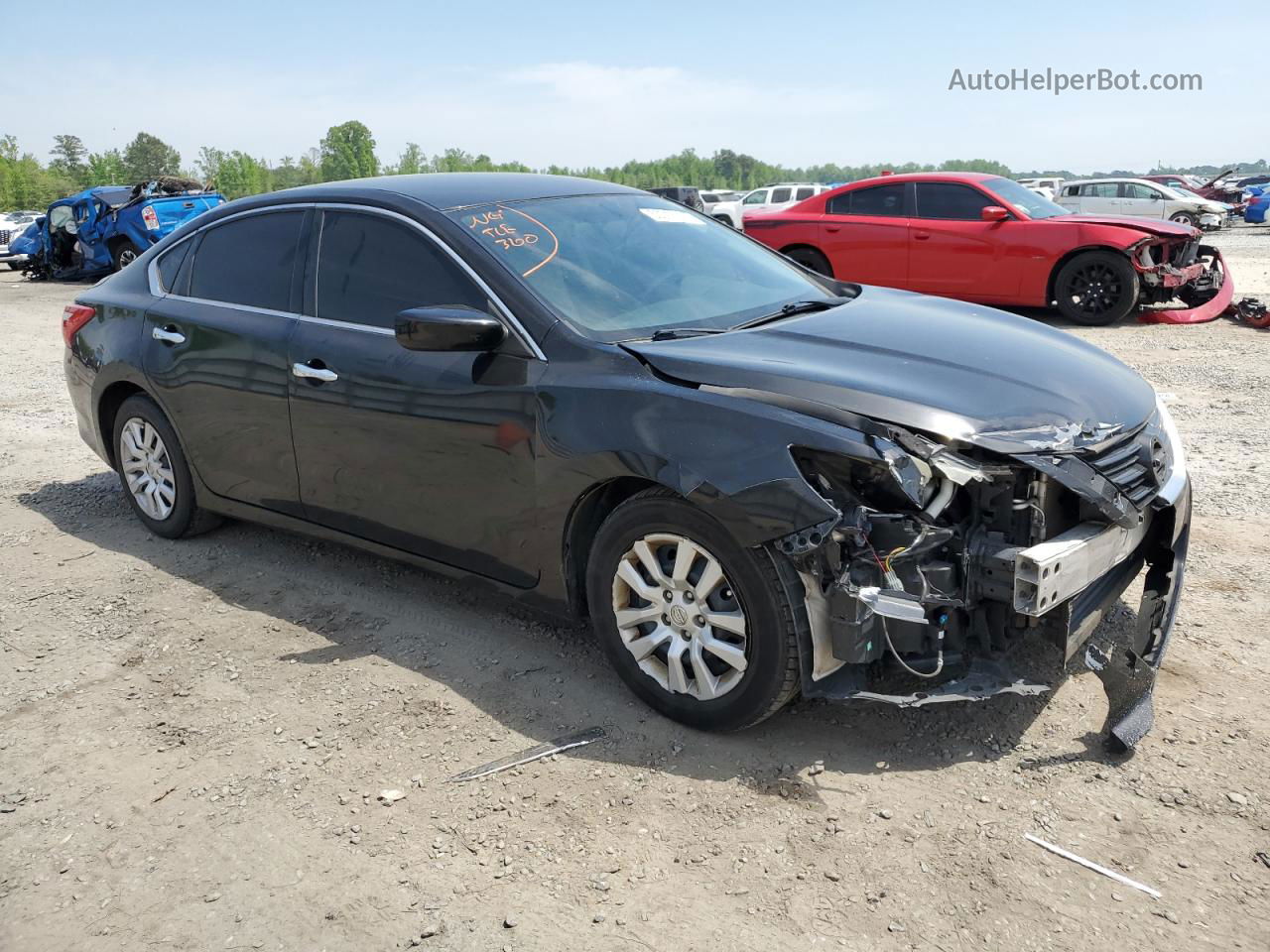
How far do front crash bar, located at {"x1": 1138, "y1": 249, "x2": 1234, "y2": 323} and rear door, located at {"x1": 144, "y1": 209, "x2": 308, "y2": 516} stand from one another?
9.39m

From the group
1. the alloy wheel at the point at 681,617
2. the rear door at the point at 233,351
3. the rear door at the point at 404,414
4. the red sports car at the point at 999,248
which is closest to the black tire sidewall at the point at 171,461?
the rear door at the point at 233,351

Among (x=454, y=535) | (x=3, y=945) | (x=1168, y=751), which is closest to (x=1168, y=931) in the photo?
(x=1168, y=751)

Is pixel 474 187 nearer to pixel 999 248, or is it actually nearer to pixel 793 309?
pixel 793 309

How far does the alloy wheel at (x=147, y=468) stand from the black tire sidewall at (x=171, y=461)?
1.1 inches

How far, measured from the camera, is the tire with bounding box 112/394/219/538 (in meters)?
5.00

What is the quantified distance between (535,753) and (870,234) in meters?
9.63

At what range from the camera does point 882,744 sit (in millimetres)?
3229

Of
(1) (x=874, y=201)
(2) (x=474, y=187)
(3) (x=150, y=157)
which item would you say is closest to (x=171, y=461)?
(2) (x=474, y=187)

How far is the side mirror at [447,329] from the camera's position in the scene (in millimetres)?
3400

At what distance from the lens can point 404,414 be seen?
3828mm

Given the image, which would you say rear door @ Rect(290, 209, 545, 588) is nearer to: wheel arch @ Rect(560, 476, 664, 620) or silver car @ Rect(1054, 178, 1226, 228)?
wheel arch @ Rect(560, 476, 664, 620)

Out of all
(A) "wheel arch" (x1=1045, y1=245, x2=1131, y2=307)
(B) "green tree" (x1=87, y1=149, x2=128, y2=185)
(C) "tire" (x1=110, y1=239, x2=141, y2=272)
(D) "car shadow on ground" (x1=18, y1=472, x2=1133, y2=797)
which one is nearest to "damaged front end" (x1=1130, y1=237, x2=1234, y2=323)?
(A) "wheel arch" (x1=1045, y1=245, x2=1131, y2=307)

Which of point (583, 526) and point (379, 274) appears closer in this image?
point (583, 526)

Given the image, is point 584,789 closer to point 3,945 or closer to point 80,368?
point 3,945
